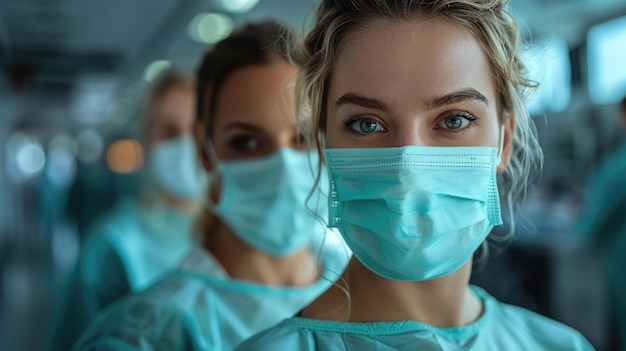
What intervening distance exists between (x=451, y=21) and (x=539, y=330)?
0.60 metres

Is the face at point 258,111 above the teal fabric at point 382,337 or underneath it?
above

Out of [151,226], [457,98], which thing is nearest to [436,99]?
[457,98]

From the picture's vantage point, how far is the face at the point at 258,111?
4.89 feet

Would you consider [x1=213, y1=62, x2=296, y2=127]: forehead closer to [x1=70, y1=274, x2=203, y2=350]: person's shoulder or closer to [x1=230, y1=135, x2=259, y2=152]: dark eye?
[x1=230, y1=135, x2=259, y2=152]: dark eye

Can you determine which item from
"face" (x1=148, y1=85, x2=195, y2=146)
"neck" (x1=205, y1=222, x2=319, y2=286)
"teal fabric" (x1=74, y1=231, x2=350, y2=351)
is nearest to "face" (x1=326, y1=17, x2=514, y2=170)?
"teal fabric" (x1=74, y1=231, x2=350, y2=351)

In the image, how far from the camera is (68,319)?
2.28 m

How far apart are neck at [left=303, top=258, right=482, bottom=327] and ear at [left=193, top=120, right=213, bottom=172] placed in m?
0.81

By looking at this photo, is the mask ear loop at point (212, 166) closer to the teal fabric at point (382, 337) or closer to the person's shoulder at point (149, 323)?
the person's shoulder at point (149, 323)

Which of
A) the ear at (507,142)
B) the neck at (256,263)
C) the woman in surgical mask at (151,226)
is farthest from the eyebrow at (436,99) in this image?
the woman in surgical mask at (151,226)

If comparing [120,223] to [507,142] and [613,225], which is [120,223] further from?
[613,225]

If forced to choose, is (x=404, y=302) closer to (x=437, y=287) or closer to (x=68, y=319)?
(x=437, y=287)

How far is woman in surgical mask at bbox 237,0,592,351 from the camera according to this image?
891 mm

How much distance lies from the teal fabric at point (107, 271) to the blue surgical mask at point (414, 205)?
4.80 ft

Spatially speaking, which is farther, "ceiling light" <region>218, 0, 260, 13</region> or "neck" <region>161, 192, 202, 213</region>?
"ceiling light" <region>218, 0, 260, 13</region>
